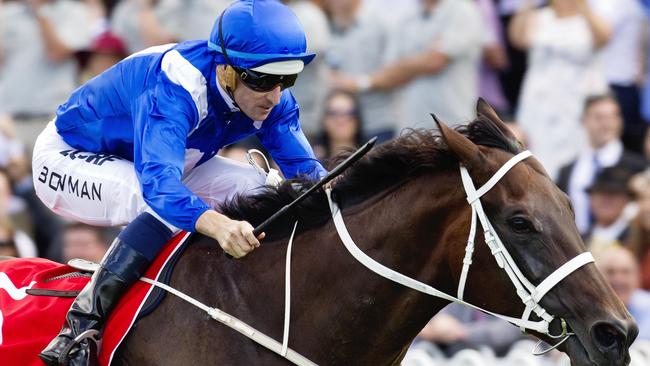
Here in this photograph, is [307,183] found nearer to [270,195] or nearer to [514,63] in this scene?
[270,195]

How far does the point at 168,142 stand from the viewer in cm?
446

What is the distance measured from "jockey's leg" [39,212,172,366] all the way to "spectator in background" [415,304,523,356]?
3100 mm

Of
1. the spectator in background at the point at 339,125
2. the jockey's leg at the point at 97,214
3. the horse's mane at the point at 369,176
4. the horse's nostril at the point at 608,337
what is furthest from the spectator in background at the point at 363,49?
the horse's nostril at the point at 608,337

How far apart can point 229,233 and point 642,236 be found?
168 inches

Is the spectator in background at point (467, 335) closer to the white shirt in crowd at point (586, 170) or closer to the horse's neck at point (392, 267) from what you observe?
the white shirt in crowd at point (586, 170)

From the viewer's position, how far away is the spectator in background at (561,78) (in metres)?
8.80

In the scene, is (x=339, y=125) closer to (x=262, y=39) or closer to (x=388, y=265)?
(x=262, y=39)

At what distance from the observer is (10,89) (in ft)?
31.7

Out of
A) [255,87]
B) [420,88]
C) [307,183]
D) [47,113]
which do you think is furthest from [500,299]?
[47,113]

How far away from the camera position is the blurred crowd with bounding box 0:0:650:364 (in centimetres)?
843

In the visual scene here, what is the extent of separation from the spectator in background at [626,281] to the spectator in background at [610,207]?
619 millimetres

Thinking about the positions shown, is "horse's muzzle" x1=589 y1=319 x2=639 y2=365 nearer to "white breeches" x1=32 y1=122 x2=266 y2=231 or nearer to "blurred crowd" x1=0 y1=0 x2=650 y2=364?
"white breeches" x1=32 y1=122 x2=266 y2=231

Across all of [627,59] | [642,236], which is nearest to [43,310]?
[642,236]

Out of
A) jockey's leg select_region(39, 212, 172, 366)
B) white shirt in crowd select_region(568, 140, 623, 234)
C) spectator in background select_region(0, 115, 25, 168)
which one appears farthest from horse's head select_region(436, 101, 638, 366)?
spectator in background select_region(0, 115, 25, 168)
